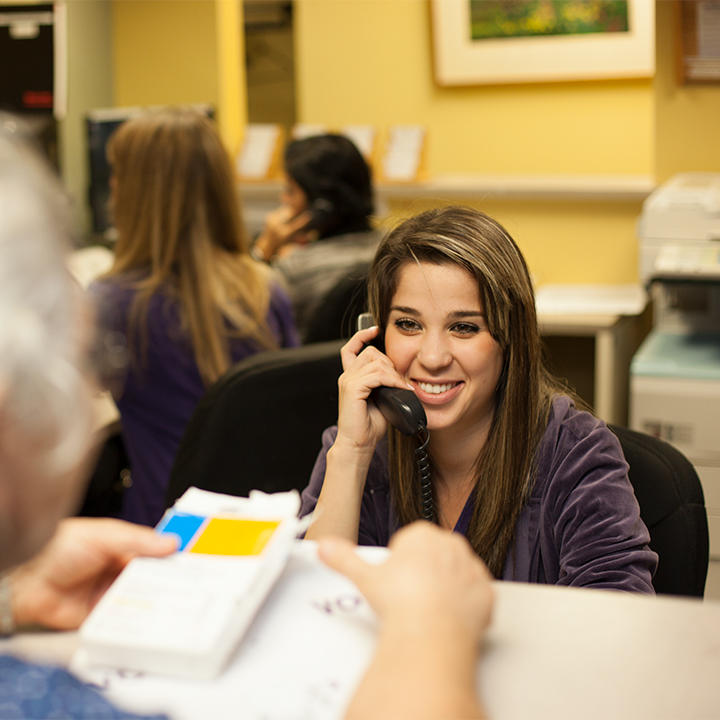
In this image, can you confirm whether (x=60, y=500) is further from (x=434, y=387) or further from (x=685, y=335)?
(x=685, y=335)

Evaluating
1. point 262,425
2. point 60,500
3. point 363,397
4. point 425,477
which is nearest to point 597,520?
point 425,477

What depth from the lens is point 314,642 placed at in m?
0.61

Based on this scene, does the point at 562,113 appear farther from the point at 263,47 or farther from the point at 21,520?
the point at 263,47

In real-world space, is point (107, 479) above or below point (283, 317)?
below

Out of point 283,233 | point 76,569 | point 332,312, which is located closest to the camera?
point 76,569

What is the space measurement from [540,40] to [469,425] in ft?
8.38

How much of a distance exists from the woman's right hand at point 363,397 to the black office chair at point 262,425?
0.23m

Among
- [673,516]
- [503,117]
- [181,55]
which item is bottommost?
[673,516]

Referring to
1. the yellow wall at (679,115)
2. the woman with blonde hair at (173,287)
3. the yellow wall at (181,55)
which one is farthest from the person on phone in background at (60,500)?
the yellow wall at (181,55)

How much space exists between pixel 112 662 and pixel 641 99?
3285mm

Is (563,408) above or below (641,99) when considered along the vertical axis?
below

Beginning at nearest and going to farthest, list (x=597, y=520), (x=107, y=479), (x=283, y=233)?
1. (x=597, y=520)
2. (x=107, y=479)
3. (x=283, y=233)

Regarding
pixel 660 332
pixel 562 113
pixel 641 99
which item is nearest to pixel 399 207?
pixel 562 113

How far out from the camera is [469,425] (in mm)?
1354
